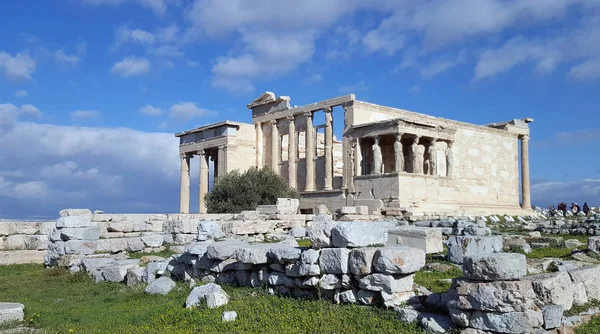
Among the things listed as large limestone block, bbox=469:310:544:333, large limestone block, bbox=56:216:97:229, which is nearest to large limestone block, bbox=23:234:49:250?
large limestone block, bbox=56:216:97:229

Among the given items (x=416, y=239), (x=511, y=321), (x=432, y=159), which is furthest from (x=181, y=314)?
(x=432, y=159)

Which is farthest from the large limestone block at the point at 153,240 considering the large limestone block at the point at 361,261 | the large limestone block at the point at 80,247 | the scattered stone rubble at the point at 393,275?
the large limestone block at the point at 361,261

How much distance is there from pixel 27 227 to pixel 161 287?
8960 millimetres

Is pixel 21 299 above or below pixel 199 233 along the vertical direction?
below

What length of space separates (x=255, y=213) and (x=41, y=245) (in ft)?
27.7

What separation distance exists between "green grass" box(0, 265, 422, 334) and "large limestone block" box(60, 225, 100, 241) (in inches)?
145

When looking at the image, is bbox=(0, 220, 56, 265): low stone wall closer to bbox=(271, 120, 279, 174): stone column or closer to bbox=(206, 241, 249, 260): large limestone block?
bbox=(206, 241, 249, 260): large limestone block

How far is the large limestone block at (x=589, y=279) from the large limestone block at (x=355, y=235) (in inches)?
104

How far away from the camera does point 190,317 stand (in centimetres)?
765

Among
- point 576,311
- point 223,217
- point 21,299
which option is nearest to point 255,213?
point 223,217

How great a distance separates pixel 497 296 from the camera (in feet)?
19.6

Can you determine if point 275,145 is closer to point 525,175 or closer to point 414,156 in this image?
point 414,156

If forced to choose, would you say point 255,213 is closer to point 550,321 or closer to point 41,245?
point 41,245

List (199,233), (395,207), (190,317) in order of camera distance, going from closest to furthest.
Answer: (190,317), (199,233), (395,207)
